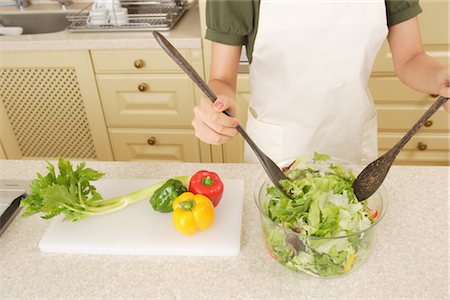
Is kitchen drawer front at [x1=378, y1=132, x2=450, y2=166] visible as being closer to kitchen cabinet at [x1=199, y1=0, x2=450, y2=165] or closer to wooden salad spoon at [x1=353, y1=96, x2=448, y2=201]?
kitchen cabinet at [x1=199, y1=0, x2=450, y2=165]

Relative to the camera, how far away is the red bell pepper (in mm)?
894

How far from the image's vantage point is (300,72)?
1.11m

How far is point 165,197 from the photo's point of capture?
2.91 feet

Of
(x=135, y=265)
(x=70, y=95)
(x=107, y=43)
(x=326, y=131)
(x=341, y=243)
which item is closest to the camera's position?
(x=341, y=243)

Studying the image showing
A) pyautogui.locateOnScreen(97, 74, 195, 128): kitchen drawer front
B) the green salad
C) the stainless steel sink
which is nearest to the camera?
the green salad

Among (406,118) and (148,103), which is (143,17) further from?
(406,118)

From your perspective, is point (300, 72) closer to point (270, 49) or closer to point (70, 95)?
point (270, 49)

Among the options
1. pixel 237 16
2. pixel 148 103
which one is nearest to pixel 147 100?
pixel 148 103

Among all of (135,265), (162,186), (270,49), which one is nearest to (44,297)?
(135,265)

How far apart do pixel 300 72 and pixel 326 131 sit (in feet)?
0.58

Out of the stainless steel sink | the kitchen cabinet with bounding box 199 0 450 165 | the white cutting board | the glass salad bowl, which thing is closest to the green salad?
the glass salad bowl

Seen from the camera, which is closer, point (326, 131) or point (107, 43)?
point (326, 131)

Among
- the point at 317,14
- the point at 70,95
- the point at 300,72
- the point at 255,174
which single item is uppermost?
the point at 317,14

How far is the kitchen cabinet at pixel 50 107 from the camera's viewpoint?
1.96 m
